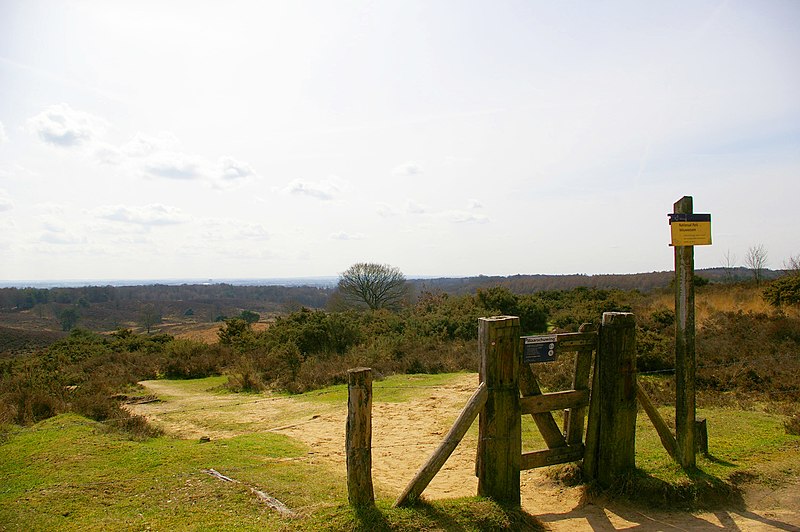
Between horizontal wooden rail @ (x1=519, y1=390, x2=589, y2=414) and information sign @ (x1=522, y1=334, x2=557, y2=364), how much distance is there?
413mm

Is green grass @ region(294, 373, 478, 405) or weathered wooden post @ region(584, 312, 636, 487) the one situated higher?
weathered wooden post @ region(584, 312, 636, 487)

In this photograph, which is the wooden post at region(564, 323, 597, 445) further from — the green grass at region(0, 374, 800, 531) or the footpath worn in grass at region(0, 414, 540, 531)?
the footpath worn in grass at region(0, 414, 540, 531)

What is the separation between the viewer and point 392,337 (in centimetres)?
1997

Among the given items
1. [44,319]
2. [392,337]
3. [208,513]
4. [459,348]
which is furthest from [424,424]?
[44,319]

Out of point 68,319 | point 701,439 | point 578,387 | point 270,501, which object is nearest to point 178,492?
point 270,501

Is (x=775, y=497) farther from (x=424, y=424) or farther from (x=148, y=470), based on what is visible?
(x=148, y=470)

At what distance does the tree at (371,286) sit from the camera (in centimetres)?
4834

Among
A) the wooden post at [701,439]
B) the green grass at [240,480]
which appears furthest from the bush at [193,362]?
the wooden post at [701,439]

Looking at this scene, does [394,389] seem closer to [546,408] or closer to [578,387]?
[578,387]

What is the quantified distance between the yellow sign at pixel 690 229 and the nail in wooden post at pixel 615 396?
1146 millimetres

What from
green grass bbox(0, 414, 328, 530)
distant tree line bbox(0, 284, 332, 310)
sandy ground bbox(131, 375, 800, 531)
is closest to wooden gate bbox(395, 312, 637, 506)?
sandy ground bbox(131, 375, 800, 531)

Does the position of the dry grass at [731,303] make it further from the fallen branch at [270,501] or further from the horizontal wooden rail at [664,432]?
the fallen branch at [270,501]

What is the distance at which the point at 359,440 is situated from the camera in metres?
4.76

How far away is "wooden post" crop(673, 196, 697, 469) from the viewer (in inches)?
241
